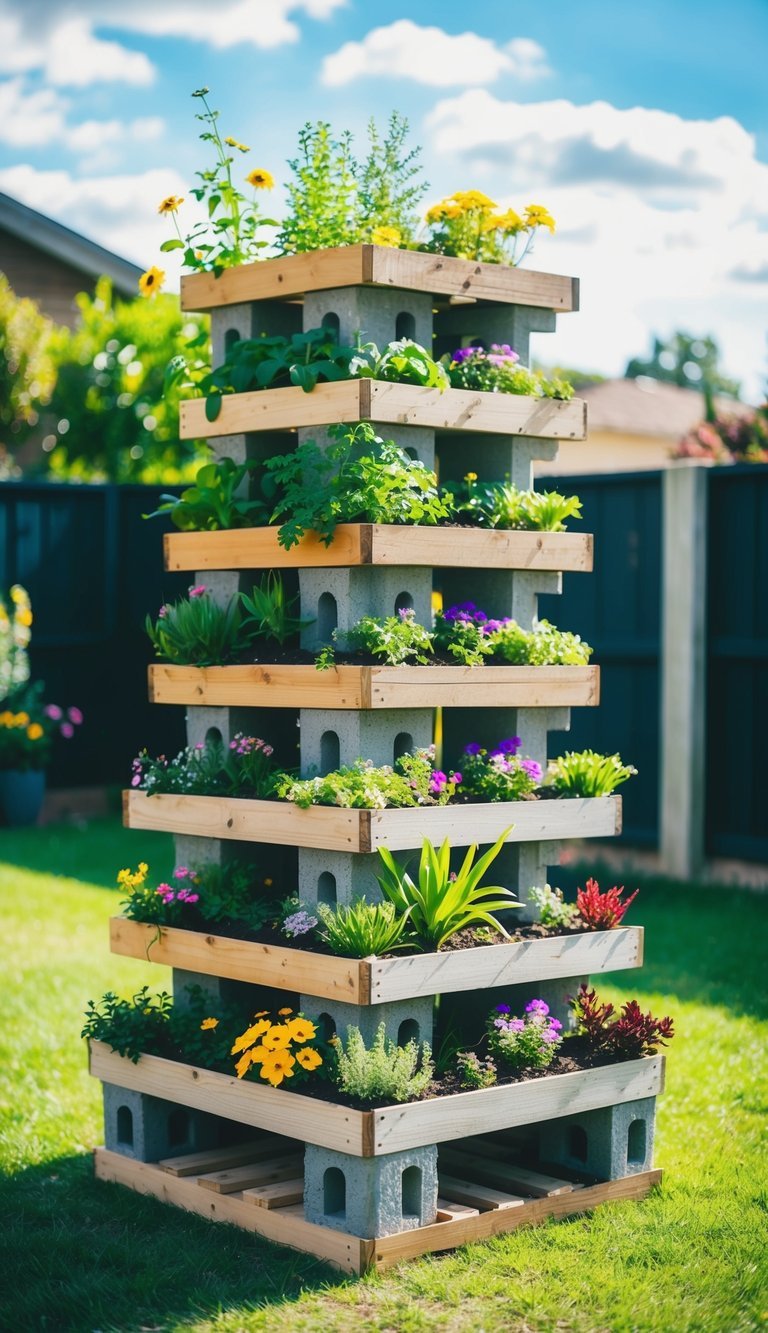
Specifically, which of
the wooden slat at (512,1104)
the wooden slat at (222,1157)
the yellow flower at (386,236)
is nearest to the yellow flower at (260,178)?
the yellow flower at (386,236)

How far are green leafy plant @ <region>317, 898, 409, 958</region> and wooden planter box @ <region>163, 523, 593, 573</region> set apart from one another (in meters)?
0.90

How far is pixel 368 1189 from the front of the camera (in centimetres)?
374

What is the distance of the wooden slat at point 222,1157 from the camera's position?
4355 mm

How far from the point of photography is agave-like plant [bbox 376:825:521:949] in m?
4.06

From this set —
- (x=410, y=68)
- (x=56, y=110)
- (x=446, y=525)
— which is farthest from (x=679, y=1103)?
(x=56, y=110)

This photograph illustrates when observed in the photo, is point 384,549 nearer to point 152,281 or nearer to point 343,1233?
point 152,281

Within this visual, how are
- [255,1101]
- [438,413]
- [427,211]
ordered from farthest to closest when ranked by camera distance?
[427,211] → [438,413] → [255,1101]

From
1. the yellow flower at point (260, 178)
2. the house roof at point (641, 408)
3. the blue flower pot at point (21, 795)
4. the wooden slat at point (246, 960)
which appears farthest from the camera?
the house roof at point (641, 408)

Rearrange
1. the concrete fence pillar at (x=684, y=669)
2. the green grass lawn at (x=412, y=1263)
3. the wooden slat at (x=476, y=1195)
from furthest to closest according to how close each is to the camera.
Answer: the concrete fence pillar at (x=684, y=669) < the wooden slat at (x=476, y=1195) < the green grass lawn at (x=412, y=1263)

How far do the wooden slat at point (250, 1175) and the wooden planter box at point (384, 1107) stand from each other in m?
0.17

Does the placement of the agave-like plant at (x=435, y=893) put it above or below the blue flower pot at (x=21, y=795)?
above

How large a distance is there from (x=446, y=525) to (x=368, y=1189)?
184 cm

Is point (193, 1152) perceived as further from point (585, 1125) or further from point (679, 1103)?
point (679, 1103)

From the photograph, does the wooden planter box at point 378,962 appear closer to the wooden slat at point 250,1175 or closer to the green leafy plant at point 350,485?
the wooden slat at point 250,1175
